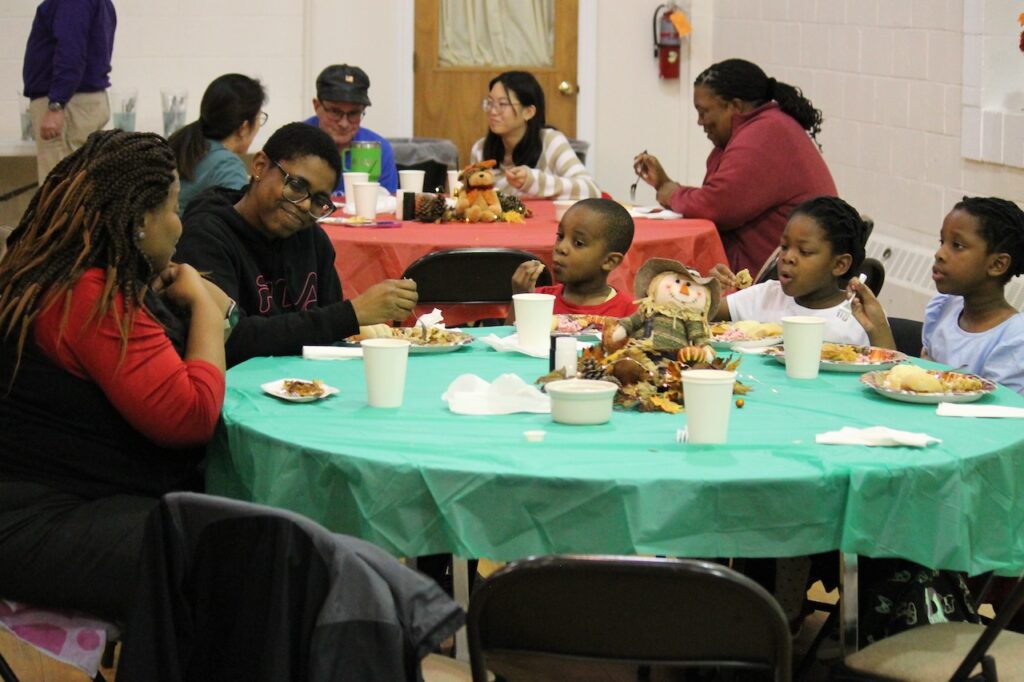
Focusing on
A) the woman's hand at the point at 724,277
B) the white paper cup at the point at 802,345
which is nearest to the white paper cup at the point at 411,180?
the woman's hand at the point at 724,277

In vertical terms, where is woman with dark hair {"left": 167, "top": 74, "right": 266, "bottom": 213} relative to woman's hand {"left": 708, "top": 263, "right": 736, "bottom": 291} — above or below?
above

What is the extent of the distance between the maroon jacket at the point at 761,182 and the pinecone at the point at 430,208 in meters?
0.99

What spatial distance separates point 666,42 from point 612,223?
5.65 metres

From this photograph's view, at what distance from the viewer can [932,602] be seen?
2729 millimetres

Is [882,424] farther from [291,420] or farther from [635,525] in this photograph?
[291,420]

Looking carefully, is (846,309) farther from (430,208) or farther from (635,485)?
(430,208)

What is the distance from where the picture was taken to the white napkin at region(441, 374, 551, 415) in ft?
8.49

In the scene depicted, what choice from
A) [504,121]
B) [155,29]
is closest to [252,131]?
[504,121]

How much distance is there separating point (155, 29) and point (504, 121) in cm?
343

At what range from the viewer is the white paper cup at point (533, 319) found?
10.2ft

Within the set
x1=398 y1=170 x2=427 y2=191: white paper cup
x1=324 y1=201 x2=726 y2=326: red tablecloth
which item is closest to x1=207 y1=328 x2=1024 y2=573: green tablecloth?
x1=324 y1=201 x2=726 y2=326: red tablecloth

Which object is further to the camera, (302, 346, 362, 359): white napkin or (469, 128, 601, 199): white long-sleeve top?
(469, 128, 601, 199): white long-sleeve top

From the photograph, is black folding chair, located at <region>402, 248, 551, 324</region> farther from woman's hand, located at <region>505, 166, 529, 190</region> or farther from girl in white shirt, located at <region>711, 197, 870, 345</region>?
woman's hand, located at <region>505, 166, 529, 190</region>

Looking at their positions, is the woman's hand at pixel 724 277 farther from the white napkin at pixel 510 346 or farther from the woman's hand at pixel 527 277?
the white napkin at pixel 510 346
